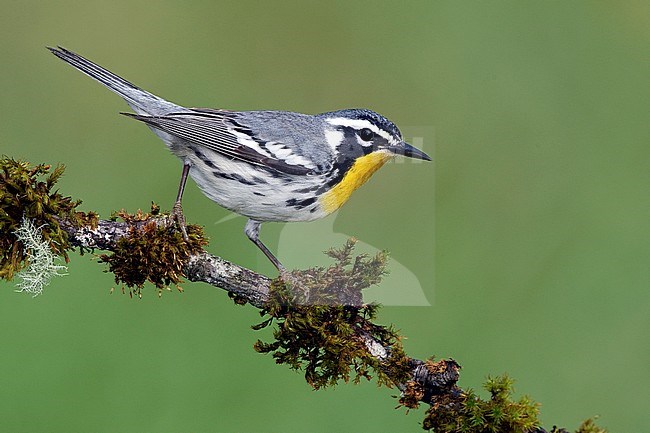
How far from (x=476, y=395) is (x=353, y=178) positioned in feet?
3.25

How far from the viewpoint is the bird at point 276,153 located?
3297 mm

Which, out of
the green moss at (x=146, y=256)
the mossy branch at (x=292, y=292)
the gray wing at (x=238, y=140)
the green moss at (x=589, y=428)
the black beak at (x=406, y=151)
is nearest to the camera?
the green moss at (x=589, y=428)

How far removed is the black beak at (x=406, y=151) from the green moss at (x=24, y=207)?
3.48 feet

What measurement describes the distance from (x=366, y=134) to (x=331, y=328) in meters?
0.74

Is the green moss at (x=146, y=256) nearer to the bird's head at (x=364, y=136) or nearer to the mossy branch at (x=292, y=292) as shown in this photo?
the mossy branch at (x=292, y=292)

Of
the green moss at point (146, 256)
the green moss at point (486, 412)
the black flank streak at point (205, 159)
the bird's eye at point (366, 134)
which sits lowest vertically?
the green moss at point (486, 412)

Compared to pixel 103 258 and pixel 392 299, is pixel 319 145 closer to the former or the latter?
pixel 392 299

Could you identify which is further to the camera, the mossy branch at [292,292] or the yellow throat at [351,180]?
the yellow throat at [351,180]

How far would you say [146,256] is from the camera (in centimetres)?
288

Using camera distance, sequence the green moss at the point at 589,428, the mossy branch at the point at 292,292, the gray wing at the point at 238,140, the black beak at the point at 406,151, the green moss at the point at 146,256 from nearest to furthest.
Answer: the green moss at the point at 589,428 → the mossy branch at the point at 292,292 → the green moss at the point at 146,256 → the black beak at the point at 406,151 → the gray wing at the point at 238,140

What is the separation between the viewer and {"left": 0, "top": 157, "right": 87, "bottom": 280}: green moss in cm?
277

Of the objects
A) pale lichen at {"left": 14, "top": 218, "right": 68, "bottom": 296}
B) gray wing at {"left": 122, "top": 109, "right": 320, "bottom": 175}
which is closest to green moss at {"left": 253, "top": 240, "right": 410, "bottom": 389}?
gray wing at {"left": 122, "top": 109, "right": 320, "bottom": 175}

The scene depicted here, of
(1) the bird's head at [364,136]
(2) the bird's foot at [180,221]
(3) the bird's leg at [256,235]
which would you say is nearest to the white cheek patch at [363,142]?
(1) the bird's head at [364,136]

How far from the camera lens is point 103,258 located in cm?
290
